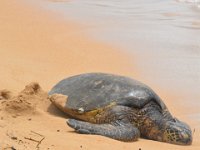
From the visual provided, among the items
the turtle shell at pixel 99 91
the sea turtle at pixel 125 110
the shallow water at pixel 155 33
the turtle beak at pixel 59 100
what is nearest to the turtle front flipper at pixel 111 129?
the sea turtle at pixel 125 110

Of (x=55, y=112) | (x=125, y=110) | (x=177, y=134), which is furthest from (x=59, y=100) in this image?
(x=177, y=134)

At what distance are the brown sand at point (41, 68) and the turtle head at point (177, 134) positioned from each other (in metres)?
0.10

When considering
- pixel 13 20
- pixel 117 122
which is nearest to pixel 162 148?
pixel 117 122

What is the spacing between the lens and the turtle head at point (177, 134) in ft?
13.9

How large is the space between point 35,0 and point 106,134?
859 cm

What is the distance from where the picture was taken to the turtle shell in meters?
4.34

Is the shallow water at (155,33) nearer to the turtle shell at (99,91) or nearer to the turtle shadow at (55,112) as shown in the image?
the turtle shell at (99,91)

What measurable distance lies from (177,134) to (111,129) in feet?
2.27

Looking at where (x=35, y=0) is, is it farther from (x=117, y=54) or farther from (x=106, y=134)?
(x=106, y=134)

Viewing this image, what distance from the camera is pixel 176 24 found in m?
9.95

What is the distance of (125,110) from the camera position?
4.25 m

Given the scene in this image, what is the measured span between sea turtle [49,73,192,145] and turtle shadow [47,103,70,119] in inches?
2.6

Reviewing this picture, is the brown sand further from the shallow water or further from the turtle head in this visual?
the shallow water

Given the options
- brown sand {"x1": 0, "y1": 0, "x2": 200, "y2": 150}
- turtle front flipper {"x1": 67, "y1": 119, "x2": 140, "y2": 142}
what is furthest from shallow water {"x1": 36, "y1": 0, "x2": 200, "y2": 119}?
turtle front flipper {"x1": 67, "y1": 119, "x2": 140, "y2": 142}
